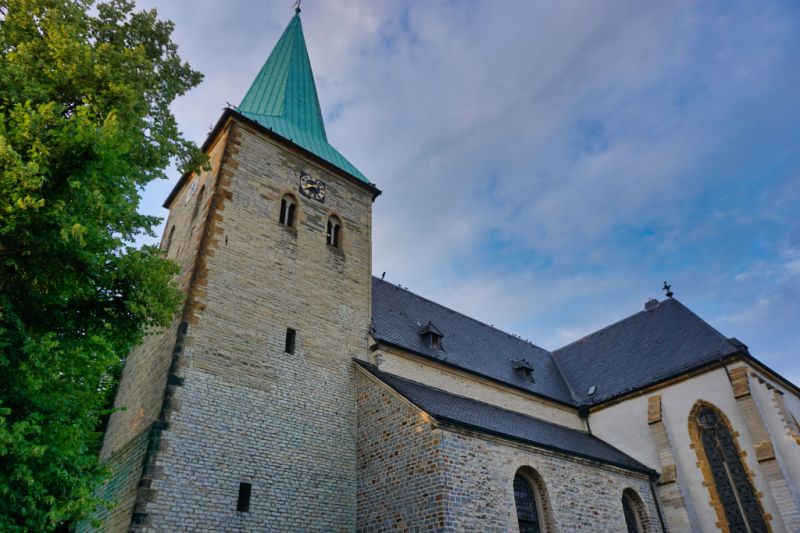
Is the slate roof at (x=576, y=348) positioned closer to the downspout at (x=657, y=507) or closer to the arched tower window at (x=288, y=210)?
the downspout at (x=657, y=507)

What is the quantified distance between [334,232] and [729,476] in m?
13.6

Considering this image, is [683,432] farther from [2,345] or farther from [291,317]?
[2,345]

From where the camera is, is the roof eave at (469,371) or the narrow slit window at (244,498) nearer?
the narrow slit window at (244,498)

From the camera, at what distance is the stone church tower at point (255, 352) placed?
1033cm

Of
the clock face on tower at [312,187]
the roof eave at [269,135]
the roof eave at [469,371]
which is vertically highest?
the roof eave at [269,135]

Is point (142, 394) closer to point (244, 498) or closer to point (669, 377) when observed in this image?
Answer: point (244, 498)

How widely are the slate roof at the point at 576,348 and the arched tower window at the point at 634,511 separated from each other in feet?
15.2

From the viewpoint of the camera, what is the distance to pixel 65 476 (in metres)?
7.05

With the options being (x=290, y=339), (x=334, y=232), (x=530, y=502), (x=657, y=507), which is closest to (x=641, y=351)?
(x=657, y=507)

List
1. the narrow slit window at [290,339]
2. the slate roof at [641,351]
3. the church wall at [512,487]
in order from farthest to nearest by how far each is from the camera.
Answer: the slate roof at [641,351] < the narrow slit window at [290,339] < the church wall at [512,487]

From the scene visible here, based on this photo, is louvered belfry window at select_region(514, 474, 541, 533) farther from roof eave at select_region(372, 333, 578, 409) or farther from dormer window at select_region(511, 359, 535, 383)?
dormer window at select_region(511, 359, 535, 383)

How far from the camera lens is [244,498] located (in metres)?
10.7

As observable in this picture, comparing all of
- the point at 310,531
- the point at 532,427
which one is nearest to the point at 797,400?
the point at 532,427

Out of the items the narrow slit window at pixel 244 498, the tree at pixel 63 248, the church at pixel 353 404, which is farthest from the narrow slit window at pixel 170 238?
the narrow slit window at pixel 244 498
